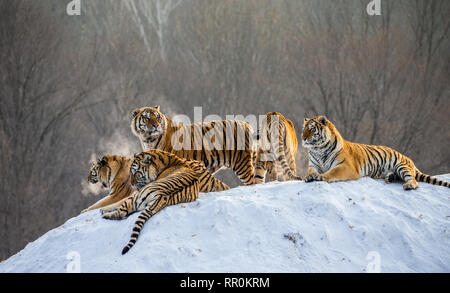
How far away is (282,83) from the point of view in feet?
56.2

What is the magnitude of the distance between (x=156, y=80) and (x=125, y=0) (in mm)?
4237

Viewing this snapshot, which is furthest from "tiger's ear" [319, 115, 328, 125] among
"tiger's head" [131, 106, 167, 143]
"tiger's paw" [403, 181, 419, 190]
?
"tiger's head" [131, 106, 167, 143]

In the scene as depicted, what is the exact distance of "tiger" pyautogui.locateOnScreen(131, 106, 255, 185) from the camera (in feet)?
23.9

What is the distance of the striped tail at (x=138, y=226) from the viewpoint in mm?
4520

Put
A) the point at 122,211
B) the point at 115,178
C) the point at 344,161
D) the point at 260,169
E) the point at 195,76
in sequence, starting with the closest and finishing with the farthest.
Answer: the point at 122,211
the point at 344,161
the point at 115,178
the point at 260,169
the point at 195,76

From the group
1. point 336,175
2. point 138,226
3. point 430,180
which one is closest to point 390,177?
point 430,180

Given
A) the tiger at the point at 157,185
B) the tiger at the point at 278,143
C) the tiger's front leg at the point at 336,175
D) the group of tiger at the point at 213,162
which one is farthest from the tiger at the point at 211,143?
the tiger's front leg at the point at 336,175

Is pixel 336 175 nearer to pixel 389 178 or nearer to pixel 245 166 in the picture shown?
pixel 389 178

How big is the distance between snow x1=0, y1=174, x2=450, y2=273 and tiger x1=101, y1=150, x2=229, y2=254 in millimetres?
115

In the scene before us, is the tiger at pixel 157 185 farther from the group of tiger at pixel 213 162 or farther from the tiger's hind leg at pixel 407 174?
the tiger's hind leg at pixel 407 174

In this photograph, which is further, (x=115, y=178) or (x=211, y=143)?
(x=211, y=143)

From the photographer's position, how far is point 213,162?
7.74 meters

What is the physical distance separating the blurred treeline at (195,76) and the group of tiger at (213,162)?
7613 mm

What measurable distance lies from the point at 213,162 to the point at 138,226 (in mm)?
3133
